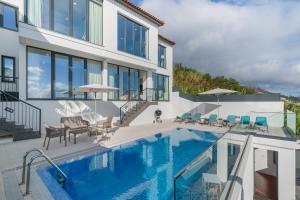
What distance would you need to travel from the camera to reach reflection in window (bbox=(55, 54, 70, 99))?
12227 millimetres

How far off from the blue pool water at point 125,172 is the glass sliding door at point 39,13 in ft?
27.9

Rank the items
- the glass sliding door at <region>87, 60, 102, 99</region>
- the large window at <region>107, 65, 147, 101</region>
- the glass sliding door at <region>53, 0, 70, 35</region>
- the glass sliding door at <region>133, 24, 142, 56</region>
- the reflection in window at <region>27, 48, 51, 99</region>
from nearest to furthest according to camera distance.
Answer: the reflection in window at <region>27, 48, 51, 99</region> → the glass sliding door at <region>53, 0, 70, 35</region> → the glass sliding door at <region>87, 60, 102, 99</region> → the large window at <region>107, 65, 147, 101</region> → the glass sliding door at <region>133, 24, 142, 56</region>

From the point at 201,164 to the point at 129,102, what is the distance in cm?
1374

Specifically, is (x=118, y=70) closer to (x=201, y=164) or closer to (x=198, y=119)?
(x=198, y=119)

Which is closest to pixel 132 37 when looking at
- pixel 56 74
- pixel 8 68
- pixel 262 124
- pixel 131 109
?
pixel 131 109

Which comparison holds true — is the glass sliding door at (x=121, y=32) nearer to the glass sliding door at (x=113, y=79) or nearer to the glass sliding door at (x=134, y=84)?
the glass sliding door at (x=113, y=79)

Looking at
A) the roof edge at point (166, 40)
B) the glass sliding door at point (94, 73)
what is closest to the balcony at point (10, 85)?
the glass sliding door at point (94, 73)

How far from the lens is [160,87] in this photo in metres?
21.4

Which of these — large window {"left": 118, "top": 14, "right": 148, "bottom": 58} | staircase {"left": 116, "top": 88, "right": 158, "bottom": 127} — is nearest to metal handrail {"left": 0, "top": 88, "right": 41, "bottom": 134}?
staircase {"left": 116, "top": 88, "right": 158, "bottom": 127}

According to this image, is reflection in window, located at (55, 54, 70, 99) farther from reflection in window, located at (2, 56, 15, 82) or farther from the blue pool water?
the blue pool water

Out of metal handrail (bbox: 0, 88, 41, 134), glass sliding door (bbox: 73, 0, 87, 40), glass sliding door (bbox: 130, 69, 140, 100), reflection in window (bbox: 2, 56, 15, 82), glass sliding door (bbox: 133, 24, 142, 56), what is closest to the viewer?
metal handrail (bbox: 0, 88, 41, 134)

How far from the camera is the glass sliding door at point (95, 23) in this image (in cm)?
1338

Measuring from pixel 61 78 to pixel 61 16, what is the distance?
13.5 feet

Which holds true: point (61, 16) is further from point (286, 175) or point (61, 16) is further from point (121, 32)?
point (286, 175)
